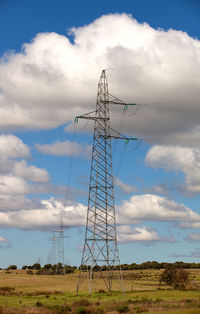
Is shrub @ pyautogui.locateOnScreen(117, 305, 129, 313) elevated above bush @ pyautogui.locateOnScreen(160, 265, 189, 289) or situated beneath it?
situated beneath

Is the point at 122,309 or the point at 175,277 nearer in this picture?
the point at 122,309

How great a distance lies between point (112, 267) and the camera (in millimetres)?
77250

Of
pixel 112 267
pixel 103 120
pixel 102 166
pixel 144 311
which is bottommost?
pixel 144 311

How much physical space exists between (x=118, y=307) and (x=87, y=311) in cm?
471

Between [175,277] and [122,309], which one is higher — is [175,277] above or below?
above

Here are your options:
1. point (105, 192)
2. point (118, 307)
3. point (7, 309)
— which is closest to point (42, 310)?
point (7, 309)

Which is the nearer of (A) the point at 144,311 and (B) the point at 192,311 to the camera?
(B) the point at 192,311

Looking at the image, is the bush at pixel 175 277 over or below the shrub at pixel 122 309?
over

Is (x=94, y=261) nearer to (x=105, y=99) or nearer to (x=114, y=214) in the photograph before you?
(x=114, y=214)

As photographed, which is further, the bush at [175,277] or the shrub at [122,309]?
the bush at [175,277]

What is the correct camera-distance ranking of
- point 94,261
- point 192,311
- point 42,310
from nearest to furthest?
point 192,311 → point 42,310 → point 94,261

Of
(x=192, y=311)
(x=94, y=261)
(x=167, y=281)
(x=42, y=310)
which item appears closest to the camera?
(x=192, y=311)

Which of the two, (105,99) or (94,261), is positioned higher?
(105,99)

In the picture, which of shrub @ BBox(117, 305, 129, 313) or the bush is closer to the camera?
shrub @ BBox(117, 305, 129, 313)
